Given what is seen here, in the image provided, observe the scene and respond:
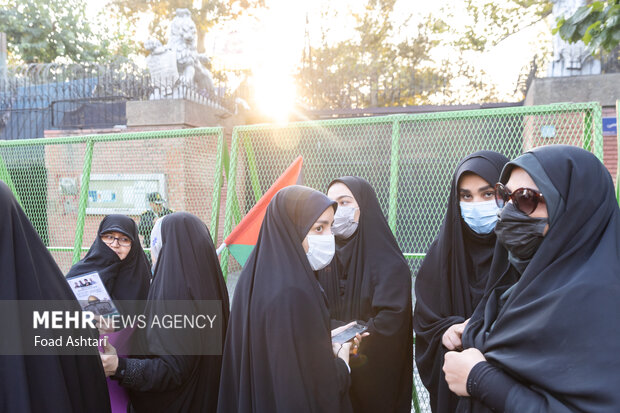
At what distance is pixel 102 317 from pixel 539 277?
7.13ft

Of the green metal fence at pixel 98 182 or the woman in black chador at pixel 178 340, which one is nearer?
the woman in black chador at pixel 178 340

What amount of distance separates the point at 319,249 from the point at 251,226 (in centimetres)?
142

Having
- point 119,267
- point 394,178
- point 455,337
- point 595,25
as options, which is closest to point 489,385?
point 455,337

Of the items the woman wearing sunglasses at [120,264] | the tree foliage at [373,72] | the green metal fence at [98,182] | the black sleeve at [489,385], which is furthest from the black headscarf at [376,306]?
the tree foliage at [373,72]

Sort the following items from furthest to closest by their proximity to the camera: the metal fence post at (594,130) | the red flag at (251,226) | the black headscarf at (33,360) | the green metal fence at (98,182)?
the green metal fence at (98,182), the red flag at (251,226), the metal fence post at (594,130), the black headscarf at (33,360)

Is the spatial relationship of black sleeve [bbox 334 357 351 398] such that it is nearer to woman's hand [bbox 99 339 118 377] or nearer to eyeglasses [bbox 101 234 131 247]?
woman's hand [bbox 99 339 118 377]

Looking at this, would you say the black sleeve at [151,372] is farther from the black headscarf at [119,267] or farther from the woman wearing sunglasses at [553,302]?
the woman wearing sunglasses at [553,302]

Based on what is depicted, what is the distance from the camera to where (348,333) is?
7.53 feet

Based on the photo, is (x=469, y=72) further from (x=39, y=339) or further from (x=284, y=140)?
(x=39, y=339)

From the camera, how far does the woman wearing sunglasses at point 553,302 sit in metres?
1.34

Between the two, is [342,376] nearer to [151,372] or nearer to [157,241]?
[151,372]

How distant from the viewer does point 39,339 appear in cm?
169

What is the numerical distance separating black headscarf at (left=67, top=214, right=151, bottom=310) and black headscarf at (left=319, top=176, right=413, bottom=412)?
4.32ft

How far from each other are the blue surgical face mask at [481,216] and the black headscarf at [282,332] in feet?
2.68
